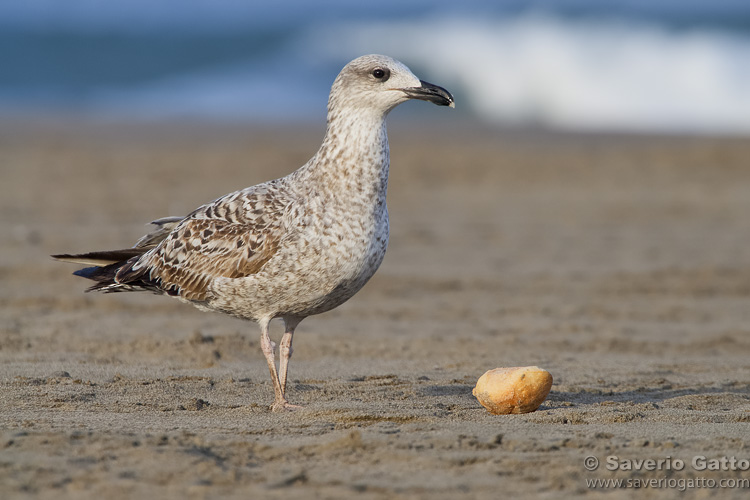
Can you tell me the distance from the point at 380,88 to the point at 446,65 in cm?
2853

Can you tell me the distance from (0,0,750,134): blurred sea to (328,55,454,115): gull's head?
57.4ft

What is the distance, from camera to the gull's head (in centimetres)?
526

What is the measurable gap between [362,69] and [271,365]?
5.38ft

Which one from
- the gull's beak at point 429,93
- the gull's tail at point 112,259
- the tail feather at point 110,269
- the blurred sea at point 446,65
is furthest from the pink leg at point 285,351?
the blurred sea at point 446,65

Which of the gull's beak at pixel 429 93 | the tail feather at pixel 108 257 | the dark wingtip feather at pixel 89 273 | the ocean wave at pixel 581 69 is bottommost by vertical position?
the dark wingtip feather at pixel 89 273

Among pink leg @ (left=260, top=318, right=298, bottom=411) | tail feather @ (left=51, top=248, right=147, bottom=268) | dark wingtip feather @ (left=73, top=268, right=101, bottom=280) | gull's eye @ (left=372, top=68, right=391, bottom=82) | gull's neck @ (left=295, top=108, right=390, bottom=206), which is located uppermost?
gull's eye @ (left=372, top=68, right=391, bottom=82)

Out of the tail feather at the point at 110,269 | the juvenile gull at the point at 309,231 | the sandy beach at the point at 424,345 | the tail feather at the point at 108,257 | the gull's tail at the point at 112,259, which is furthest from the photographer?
the tail feather at the point at 108,257

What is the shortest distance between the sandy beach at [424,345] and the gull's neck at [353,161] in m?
1.11

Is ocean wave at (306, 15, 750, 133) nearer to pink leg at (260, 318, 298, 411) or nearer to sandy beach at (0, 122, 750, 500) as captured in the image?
sandy beach at (0, 122, 750, 500)

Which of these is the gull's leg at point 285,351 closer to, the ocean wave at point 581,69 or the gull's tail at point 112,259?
the gull's tail at point 112,259

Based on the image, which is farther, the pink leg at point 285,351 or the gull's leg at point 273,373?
the pink leg at point 285,351

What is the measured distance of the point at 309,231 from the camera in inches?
200

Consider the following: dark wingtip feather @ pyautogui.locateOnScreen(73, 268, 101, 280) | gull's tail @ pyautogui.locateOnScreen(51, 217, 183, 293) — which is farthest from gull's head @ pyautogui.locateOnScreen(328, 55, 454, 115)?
dark wingtip feather @ pyautogui.locateOnScreen(73, 268, 101, 280)

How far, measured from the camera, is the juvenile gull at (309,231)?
5074 mm
